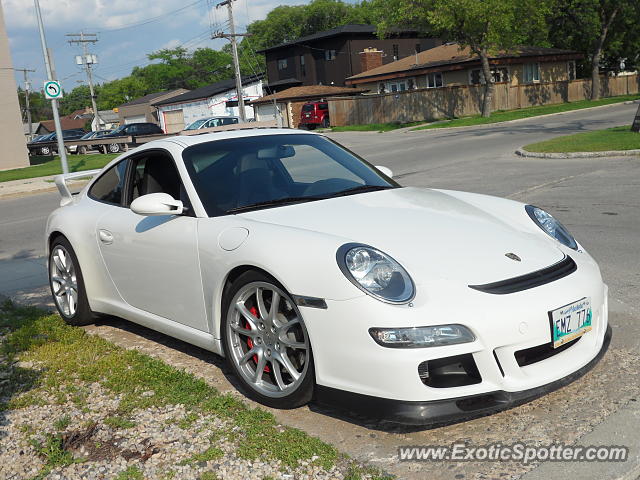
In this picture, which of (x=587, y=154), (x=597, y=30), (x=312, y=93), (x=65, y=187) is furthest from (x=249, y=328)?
(x=312, y=93)

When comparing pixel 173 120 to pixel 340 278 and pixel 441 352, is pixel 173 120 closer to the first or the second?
pixel 340 278

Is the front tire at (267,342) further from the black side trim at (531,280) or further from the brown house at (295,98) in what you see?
the brown house at (295,98)

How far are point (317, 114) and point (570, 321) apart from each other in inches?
1781

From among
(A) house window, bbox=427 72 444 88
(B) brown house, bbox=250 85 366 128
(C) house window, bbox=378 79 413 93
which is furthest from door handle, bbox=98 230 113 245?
(B) brown house, bbox=250 85 366 128

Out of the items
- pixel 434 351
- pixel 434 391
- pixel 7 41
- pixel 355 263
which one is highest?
pixel 7 41

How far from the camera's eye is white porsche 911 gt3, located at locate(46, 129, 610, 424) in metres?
3.16

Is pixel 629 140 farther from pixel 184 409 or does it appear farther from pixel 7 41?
pixel 7 41

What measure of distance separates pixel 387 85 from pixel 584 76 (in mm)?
17416

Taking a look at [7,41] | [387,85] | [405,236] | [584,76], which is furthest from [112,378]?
[584,76]

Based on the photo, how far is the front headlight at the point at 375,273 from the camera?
323 centimetres

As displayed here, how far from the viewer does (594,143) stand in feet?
54.2

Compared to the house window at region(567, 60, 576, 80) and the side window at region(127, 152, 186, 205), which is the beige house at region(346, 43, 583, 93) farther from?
the side window at region(127, 152, 186, 205)

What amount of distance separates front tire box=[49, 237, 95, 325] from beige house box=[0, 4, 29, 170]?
1179 inches

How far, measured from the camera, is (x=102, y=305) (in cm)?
526
